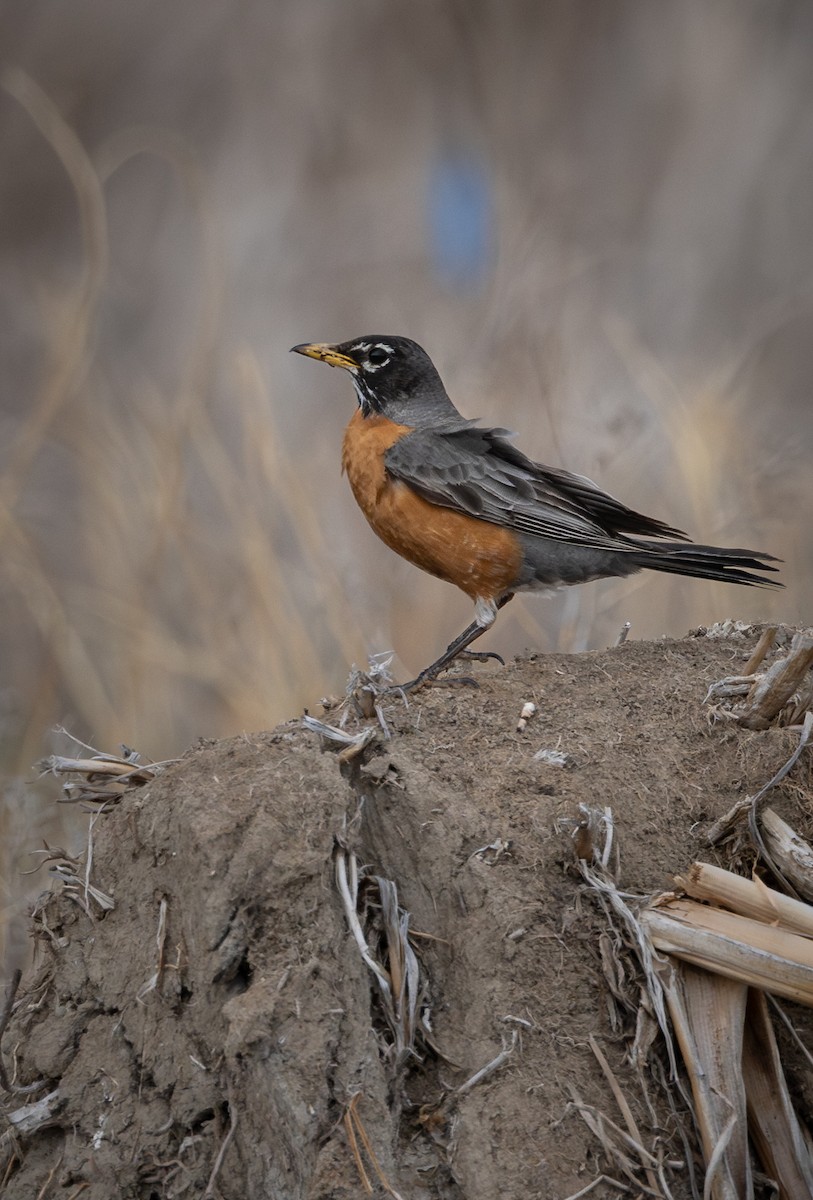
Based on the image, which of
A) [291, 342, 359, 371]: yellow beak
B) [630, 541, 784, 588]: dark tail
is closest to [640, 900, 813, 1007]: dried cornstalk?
[630, 541, 784, 588]: dark tail

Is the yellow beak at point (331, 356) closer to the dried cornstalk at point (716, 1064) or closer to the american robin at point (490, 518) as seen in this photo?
the american robin at point (490, 518)

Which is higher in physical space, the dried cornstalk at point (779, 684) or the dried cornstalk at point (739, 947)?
the dried cornstalk at point (779, 684)

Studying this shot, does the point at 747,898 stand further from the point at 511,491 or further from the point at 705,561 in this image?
the point at 511,491

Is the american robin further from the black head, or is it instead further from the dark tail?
the black head

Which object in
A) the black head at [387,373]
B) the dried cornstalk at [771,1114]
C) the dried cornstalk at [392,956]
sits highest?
the black head at [387,373]

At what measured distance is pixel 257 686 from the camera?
20.8ft

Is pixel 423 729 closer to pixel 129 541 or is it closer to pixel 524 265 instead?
pixel 129 541

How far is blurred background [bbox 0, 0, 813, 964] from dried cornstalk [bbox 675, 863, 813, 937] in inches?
137

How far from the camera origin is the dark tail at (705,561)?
448 cm

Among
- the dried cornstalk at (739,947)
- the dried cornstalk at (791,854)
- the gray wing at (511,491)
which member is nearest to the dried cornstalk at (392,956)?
the dried cornstalk at (739,947)

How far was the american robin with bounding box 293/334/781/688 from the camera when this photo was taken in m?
4.94

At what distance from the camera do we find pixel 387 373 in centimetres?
558

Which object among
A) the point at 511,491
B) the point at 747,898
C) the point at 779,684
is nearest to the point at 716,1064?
the point at 747,898

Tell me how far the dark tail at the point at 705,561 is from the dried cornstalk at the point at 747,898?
2009 millimetres
